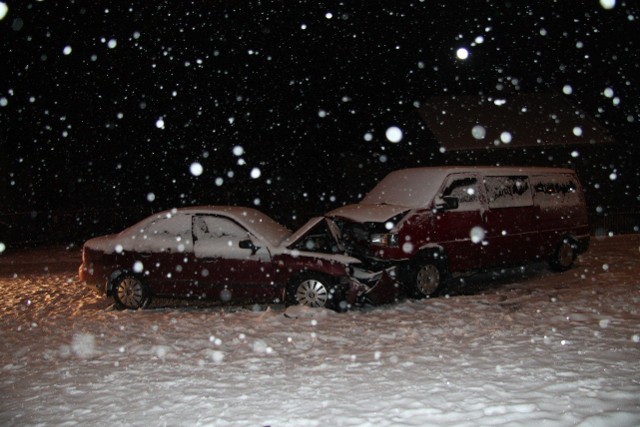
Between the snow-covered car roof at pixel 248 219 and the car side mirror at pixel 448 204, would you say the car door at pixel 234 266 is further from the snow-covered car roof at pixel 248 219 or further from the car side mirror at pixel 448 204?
the car side mirror at pixel 448 204

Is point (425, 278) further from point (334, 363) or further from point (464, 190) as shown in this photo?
point (334, 363)

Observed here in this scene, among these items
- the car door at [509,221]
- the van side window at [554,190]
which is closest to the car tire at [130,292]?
the car door at [509,221]

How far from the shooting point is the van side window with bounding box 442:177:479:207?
966 cm

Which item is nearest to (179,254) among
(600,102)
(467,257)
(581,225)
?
(467,257)

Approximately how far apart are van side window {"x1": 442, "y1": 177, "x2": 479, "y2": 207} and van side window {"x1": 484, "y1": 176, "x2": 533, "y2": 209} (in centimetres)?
31

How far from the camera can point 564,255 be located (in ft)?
36.9

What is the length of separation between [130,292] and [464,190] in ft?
19.0

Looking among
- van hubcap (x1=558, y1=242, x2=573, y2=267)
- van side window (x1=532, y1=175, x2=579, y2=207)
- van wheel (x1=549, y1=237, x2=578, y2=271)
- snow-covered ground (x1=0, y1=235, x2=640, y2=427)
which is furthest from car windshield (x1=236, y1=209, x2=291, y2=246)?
van hubcap (x1=558, y1=242, x2=573, y2=267)

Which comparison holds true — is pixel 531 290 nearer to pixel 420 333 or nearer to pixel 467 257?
pixel 467 257

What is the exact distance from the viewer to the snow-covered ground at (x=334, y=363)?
4.36 m

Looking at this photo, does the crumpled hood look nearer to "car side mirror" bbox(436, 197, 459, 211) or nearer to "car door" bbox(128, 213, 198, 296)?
"car side mirror" bbox(436, 197, 459, 211)

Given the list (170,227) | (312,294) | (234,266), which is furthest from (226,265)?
(312,294)

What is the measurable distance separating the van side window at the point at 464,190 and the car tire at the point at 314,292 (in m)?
2.87

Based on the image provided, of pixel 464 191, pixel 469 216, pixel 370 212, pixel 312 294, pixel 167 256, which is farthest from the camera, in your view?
pixel 464 191
